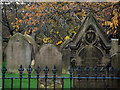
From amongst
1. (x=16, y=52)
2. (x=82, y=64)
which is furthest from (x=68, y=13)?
(x=82, y=64)

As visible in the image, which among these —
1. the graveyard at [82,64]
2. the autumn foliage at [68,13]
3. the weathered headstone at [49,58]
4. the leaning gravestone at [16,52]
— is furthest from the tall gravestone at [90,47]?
the autumn foliage at [68,13]

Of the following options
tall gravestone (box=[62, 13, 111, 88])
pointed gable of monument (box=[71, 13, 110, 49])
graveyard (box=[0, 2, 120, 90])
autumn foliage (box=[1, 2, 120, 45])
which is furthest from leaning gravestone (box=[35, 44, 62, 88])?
autumn foliage (box=[1, 2, 120, 45])

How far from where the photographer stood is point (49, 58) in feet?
22.3

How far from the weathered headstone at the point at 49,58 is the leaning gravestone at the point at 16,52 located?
8.85 ft

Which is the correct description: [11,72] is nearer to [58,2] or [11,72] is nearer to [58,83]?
[58,83]

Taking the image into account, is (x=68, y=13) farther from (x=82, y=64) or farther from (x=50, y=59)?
(x=82, y=64)

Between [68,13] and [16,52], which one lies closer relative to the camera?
[16,52]

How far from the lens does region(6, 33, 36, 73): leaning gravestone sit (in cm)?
930

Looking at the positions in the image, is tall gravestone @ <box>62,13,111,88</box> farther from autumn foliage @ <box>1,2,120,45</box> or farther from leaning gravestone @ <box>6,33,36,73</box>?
autumn foliage @ <box>1,2,120,45</box>

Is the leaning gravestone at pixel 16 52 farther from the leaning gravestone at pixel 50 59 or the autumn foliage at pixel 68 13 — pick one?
the autumn foliage at pixel 68 13

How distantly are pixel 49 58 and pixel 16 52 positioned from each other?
3.07 m

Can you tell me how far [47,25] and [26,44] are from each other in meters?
4.55

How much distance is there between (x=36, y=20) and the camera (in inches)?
505

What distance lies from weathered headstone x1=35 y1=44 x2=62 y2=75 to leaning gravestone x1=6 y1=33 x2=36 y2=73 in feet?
8.85
